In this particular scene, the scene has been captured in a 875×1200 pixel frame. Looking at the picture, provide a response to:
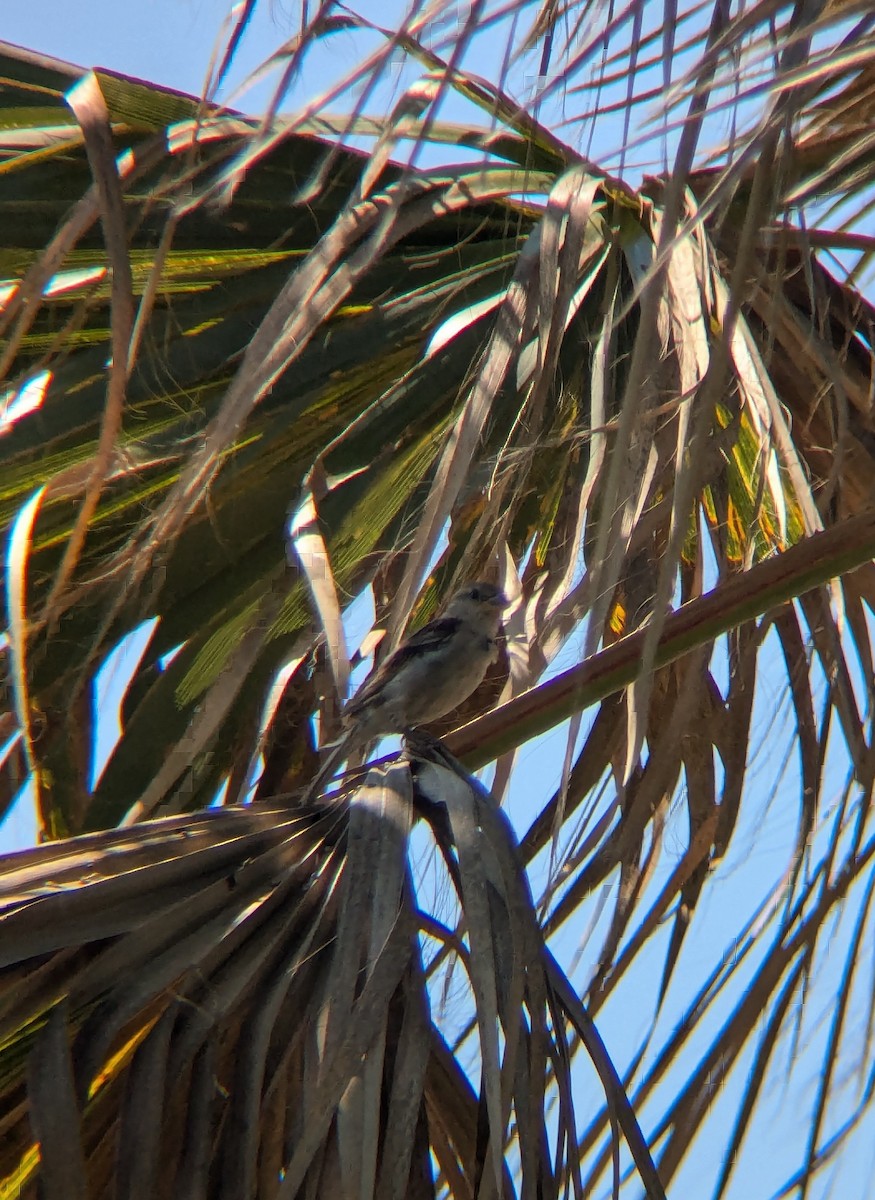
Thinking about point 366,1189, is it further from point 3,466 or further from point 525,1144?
point 3,466

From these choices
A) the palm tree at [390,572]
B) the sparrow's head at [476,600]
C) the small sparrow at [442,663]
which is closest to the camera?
the palm tree at [390,572]

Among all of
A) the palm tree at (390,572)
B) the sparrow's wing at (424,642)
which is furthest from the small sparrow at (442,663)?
the palm tree at (390,572)

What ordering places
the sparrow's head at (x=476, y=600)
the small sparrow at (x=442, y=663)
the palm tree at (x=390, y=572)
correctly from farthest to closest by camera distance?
the small sparrow at (x=442, y=663)
the sparrow's head at (x=476, y=600)
the palm tree at (x=390, y=572)

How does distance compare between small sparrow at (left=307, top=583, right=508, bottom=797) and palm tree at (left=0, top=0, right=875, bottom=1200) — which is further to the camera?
small sparrow at (left=307, top=583, right=508, bottom=797)

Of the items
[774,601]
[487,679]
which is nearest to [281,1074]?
[774,601]

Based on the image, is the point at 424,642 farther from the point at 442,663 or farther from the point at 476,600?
the point at 476,600

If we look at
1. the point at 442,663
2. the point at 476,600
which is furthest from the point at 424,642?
the point at 476,600

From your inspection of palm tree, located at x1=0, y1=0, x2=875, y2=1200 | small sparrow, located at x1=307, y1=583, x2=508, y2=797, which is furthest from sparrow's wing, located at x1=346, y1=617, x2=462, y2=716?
palm tree, located at x1=0, y1=0, x2=875, y2=1200

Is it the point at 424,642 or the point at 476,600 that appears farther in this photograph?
the point at 424,642

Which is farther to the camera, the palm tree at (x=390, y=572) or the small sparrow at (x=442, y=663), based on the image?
the small sparrow at (x=442, y=663)

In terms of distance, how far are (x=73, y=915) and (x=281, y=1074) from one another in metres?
0.37

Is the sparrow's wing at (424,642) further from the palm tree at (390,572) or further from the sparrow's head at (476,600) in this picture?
the palm tree at (390,572)

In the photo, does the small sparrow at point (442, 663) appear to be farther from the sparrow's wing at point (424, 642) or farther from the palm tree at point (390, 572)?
the palm tree at point (390, 572)

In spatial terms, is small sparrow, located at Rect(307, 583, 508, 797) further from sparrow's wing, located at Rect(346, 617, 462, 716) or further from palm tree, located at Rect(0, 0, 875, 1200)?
palm tree, located at Rect(0, 0, 875, 1200)
